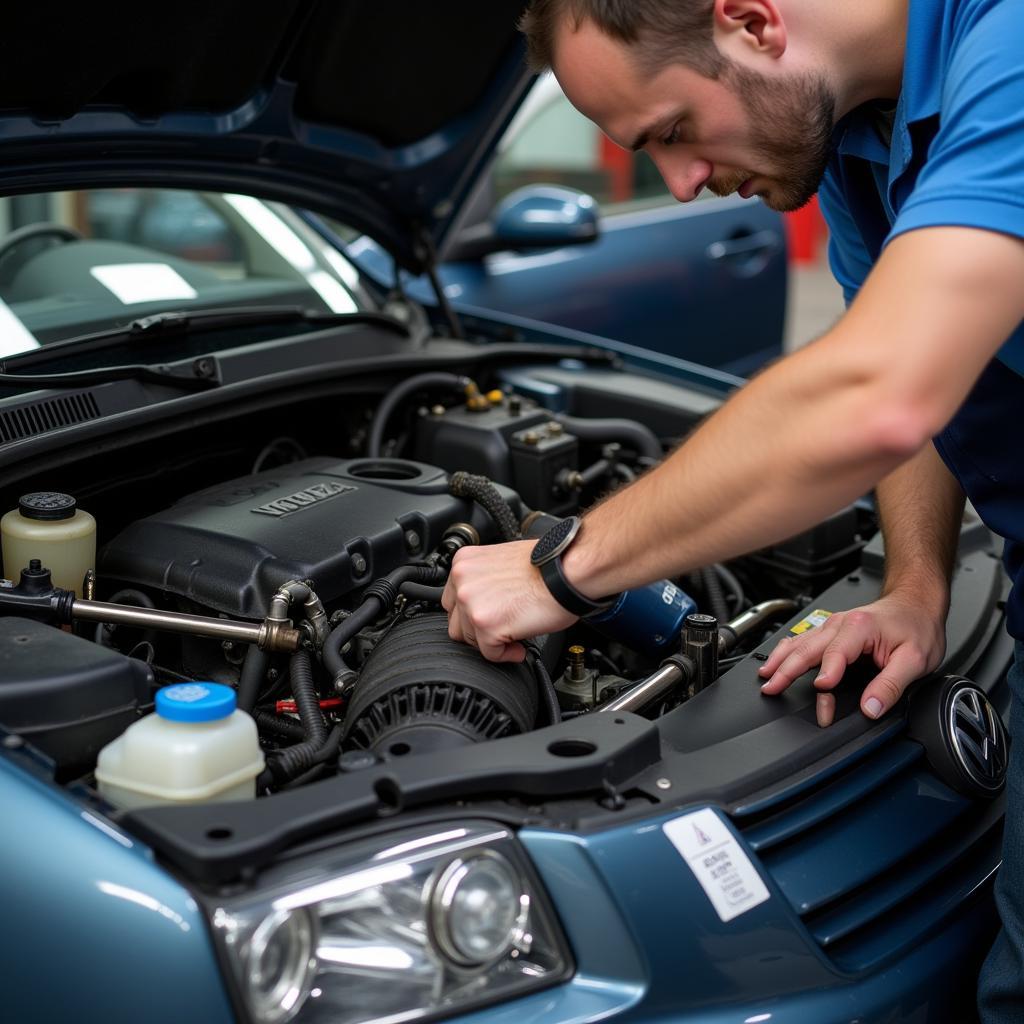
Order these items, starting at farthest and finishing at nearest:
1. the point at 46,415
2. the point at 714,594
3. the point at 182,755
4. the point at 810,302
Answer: the point at 810,302 → the point at 714,594 → the point at 46,415 → the point at 182,755

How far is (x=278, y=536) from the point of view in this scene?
1.76m

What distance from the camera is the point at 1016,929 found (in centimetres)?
144

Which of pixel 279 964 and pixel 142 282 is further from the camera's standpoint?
pixel 142 282

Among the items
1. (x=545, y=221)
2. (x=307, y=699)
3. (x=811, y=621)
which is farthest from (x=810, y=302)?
(x=307, y=699)

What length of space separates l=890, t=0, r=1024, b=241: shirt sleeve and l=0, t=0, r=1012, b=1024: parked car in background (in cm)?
24

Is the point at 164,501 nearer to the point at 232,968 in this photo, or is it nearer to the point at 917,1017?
the point at 232,968

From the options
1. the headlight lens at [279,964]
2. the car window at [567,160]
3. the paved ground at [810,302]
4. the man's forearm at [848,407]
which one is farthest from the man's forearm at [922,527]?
the paved ground at [810,302]

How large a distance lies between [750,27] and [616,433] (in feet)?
3.53

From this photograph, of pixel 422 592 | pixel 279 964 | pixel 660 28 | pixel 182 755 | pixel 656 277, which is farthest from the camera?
pixel 656 277

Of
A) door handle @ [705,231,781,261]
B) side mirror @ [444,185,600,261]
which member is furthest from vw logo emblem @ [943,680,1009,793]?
door handle @ [705,231,781,261]

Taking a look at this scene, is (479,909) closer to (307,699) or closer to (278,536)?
(307,699)

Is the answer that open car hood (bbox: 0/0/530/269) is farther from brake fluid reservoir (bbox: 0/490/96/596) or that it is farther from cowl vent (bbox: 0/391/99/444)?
brake fluid reservoir (bbox: 0/490/96/596)

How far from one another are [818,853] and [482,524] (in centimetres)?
81

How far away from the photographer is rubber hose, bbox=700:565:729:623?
2.04 m
